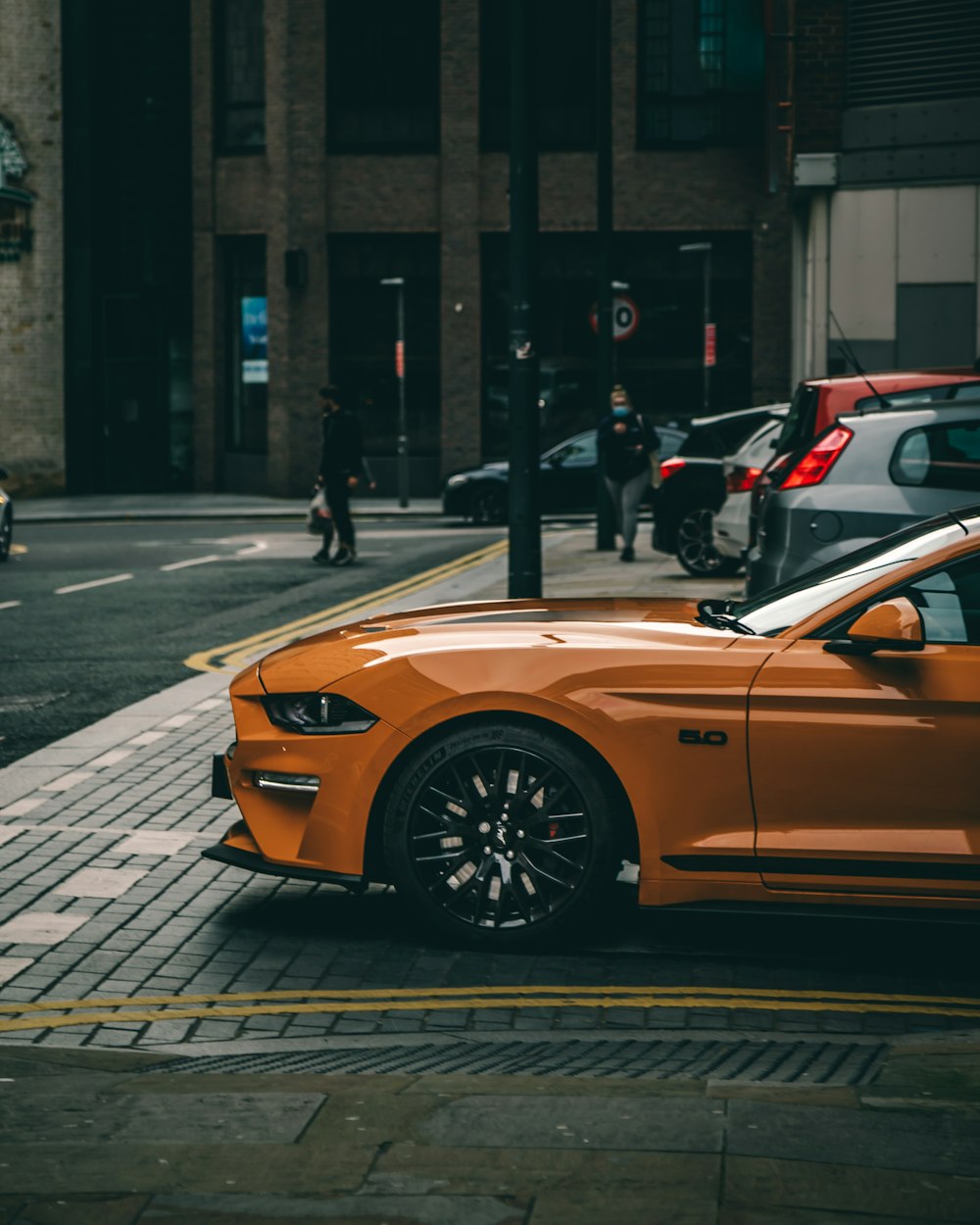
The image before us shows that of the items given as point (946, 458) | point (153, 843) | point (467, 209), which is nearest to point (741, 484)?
point (946, 458)

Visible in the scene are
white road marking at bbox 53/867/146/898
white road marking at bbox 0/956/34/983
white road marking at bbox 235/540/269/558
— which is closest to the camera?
white road marking at bbox 0/956/34/983

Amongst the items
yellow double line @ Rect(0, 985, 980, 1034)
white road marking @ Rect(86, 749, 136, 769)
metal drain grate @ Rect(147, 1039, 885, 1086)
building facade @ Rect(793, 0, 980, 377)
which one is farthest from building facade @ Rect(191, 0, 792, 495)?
metal drain grate @ Rect(147, 1039, 885, 1086)

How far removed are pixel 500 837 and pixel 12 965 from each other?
1.54m

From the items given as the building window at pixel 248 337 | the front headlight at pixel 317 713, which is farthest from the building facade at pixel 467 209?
the front headlight at pixel 317 713

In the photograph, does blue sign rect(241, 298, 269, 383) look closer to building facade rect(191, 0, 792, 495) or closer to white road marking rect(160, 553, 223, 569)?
building facade rect(191, 0, 792, 495)

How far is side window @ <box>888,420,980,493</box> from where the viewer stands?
32.9 feet

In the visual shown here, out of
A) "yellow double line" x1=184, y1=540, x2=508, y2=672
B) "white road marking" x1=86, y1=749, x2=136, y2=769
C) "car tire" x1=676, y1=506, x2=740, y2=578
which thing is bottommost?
"white road marking" x1=86, y1=749, x2=136, y2=769

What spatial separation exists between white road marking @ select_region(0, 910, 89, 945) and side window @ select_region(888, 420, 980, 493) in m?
5.42

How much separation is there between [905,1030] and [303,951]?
192cm

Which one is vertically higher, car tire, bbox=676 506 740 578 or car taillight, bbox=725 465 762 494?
car taillight, bbox=725 465 762 494

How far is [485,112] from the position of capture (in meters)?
36.3

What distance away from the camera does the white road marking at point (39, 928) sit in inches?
244

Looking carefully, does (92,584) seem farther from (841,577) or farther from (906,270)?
(841,577)

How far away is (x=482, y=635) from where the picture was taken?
6.24 m
